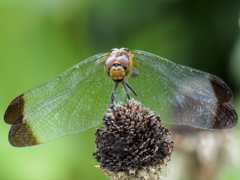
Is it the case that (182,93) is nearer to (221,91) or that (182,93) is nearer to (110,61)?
(221,91)

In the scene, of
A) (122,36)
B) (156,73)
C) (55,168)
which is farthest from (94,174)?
(156,73)

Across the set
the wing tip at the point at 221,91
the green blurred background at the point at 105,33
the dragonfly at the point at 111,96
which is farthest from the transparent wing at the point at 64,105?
Answer: the green blurred background at the point at 105,33

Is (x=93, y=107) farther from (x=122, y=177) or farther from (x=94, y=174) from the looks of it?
(x=94, y=174)

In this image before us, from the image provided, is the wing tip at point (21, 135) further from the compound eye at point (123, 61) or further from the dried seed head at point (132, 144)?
the compound eye at point (123, 61)

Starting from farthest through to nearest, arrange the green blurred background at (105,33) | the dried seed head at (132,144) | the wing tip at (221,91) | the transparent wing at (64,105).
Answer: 1. the green blurred background at (105,33)
2. the transparent wing at (64,105)
3. the wing tip at (221,91)
4. the dried seed head at (132,144)

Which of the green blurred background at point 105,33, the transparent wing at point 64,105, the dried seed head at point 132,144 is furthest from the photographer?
the green blurred background at point 105,33

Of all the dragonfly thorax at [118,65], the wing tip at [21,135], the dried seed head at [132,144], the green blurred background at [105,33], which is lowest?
the dried seed head at [132,144]

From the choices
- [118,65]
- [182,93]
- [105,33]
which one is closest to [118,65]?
[118,65]
